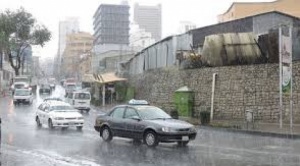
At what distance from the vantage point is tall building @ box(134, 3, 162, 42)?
186750 mm

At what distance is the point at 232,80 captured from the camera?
34.1 meters

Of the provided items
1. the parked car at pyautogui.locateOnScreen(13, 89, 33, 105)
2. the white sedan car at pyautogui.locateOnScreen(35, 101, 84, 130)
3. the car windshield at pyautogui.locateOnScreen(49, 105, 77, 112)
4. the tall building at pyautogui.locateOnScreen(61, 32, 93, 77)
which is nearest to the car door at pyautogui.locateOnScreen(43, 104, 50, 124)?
the white sedan car at pyautogui.locateOnScreen(35, 101, 84, 130)

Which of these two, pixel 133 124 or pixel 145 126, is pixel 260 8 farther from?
pixel 145 126

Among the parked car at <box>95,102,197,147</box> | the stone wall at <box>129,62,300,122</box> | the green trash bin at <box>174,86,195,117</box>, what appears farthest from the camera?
the green trash bin at <box>174,86,195,117</box>

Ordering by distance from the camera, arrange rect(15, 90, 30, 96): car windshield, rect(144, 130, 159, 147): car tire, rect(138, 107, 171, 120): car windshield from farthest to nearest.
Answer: rect(15, 90, 30, 96): car windshield → rect(138, 107, 171, 120): car windshield → rect(144, 130, 159, 147): car tire

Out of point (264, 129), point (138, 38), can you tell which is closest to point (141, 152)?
point (264, 129)

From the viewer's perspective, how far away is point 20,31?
320 feet

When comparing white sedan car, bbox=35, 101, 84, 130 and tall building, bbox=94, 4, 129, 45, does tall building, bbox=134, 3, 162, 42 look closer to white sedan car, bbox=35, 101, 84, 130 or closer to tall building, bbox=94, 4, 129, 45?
tall building, bbox=94, 4, 129, 45

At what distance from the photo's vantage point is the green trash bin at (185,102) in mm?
36500

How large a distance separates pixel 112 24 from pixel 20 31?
44243mm

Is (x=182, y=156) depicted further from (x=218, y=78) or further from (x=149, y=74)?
(x=149, y=74)

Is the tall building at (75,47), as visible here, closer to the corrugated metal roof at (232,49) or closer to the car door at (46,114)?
the corrugated metal roof at (232,49)

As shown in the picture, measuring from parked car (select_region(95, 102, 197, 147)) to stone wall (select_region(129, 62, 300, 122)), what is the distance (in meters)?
Answer: 11.0

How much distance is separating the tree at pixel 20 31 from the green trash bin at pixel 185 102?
62433 millimetres
